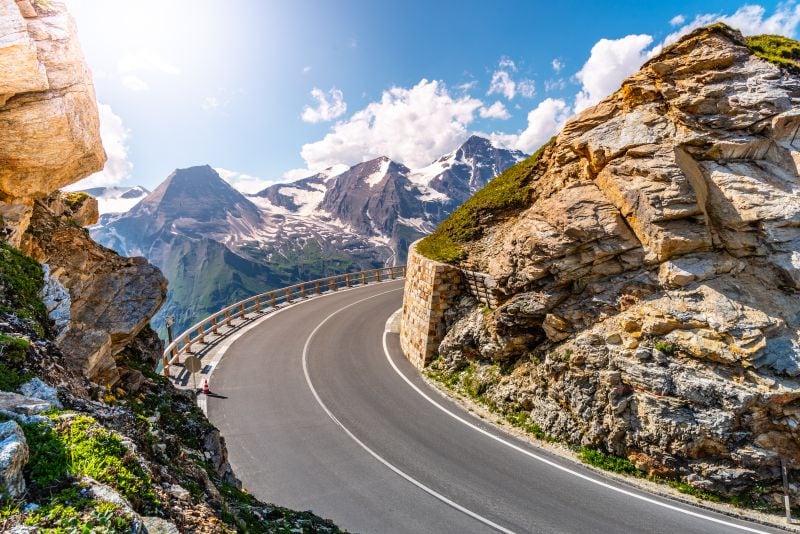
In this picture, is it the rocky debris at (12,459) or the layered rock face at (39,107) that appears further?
the layered rock face at (39,107)

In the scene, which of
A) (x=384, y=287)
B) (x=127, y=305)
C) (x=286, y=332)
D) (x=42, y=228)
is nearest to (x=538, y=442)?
(x=127, y=305)

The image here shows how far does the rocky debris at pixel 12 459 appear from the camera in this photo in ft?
8.52

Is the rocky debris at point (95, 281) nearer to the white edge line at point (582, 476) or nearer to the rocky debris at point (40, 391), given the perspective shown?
the rocky debris at point (40, 391)

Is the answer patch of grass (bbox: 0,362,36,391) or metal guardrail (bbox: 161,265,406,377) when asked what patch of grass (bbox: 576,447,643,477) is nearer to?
metal guardrail (bbox: 161,265,406,377)

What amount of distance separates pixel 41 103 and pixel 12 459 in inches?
287

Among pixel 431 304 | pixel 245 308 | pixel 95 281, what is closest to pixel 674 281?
pixel 431 304

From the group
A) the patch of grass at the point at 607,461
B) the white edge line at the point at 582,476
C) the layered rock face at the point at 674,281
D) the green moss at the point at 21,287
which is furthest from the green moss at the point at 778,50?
the green moss at the point at 21,287

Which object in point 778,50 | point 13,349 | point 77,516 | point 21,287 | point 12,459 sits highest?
point 778,50

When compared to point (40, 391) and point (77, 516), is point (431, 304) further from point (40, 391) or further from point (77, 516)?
point (77, 516)

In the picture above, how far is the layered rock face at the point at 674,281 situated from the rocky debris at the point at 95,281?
12046 mm

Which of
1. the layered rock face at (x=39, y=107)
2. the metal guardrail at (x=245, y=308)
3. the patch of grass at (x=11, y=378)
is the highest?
the layered rock face at (x=39, y=107)

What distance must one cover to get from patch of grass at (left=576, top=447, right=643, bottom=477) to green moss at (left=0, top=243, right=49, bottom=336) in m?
13.4

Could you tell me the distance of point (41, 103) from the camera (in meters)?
7.12

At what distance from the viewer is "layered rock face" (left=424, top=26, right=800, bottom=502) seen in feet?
34.2
